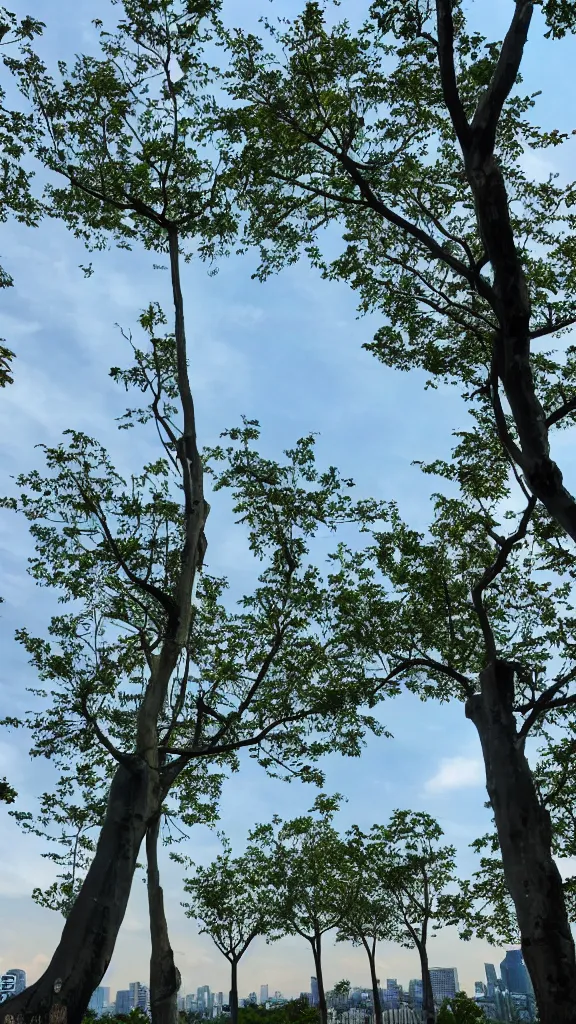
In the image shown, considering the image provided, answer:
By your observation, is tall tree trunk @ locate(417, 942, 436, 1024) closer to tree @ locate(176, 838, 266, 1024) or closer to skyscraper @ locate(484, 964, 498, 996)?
tree @ locate(176, 838, 266, 1024)

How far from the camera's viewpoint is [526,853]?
11.0 meters

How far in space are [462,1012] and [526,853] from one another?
790 inches

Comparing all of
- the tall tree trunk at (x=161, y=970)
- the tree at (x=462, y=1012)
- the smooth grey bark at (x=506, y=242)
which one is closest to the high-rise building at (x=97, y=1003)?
the tall tree trunk at (x=161, y=970)

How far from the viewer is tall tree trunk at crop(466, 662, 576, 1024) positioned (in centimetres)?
980

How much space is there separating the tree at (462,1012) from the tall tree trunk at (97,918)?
2174cm

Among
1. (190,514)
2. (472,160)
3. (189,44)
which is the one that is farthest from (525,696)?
(189,44)

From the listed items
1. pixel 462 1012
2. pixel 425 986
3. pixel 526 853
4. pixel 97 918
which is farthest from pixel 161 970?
pixel 462 1012

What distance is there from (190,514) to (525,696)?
268 inches

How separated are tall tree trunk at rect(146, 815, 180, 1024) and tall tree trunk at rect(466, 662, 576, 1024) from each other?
667cm

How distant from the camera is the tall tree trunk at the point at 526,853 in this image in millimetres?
9805

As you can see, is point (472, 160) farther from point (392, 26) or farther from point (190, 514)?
point (190, 514)

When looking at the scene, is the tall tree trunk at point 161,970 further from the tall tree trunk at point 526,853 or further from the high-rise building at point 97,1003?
the tall tree trunk at point 526,853

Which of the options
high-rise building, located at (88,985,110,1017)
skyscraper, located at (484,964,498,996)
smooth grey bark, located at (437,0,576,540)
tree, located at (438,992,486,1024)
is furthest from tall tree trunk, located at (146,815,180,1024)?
skyscraper, located at (484,964,498,996)

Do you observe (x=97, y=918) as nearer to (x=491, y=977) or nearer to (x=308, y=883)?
(x=308, y=883)
